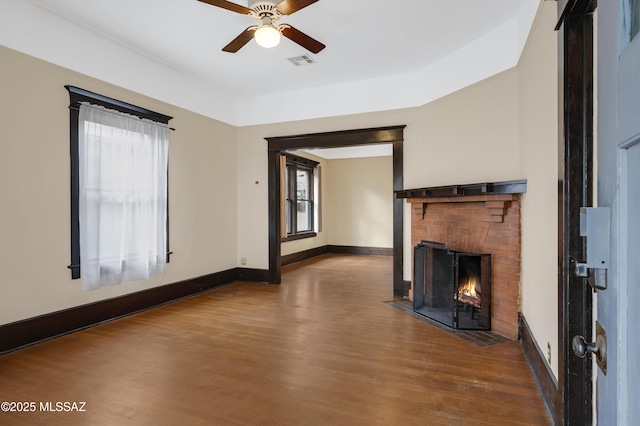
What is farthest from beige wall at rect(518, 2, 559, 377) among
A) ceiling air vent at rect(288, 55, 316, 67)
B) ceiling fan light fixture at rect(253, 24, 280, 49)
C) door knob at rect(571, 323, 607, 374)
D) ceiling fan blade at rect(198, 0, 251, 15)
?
ceiling air vent at rect(288, 55, 316, 67)

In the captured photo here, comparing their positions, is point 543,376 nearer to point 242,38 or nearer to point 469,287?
point 469,287

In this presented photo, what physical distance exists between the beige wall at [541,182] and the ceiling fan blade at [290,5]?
167 cm

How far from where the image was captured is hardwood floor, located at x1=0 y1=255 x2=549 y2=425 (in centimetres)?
210

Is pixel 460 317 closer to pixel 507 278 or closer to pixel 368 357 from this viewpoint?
pixel 507 278

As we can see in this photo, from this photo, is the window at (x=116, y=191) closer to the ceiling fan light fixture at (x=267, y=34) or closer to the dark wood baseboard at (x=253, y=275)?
the dark wood baseboard at (x=253, y=275)

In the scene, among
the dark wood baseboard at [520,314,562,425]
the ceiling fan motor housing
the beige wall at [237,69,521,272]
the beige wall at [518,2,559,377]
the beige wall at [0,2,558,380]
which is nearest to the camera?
the dark wood baseboard at [520,314,562,425]

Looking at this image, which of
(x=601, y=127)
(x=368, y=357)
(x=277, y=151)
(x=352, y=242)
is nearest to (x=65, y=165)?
(x=277, y=151)

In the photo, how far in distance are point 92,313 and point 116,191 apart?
1350mm

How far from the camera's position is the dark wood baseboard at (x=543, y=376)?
77.3 inches

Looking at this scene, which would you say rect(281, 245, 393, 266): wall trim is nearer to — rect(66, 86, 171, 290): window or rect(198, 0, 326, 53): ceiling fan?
rect(66, 86, 171, 290): window

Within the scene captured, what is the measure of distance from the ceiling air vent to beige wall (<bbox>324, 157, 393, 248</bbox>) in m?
4.98

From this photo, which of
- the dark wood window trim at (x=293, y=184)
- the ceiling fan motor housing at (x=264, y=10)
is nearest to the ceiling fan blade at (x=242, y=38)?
the ceiling fan motor housing at (x=264, y=10)

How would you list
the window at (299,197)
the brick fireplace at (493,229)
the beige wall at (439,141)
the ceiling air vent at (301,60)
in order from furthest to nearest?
the window at (299,197) → the ceiling air vent at (301,60) → the beige wall at (439,141) → the brick fireplace at (493,229)

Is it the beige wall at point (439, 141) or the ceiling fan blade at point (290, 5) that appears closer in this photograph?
the ceiling fan blade at point (290, 5)
